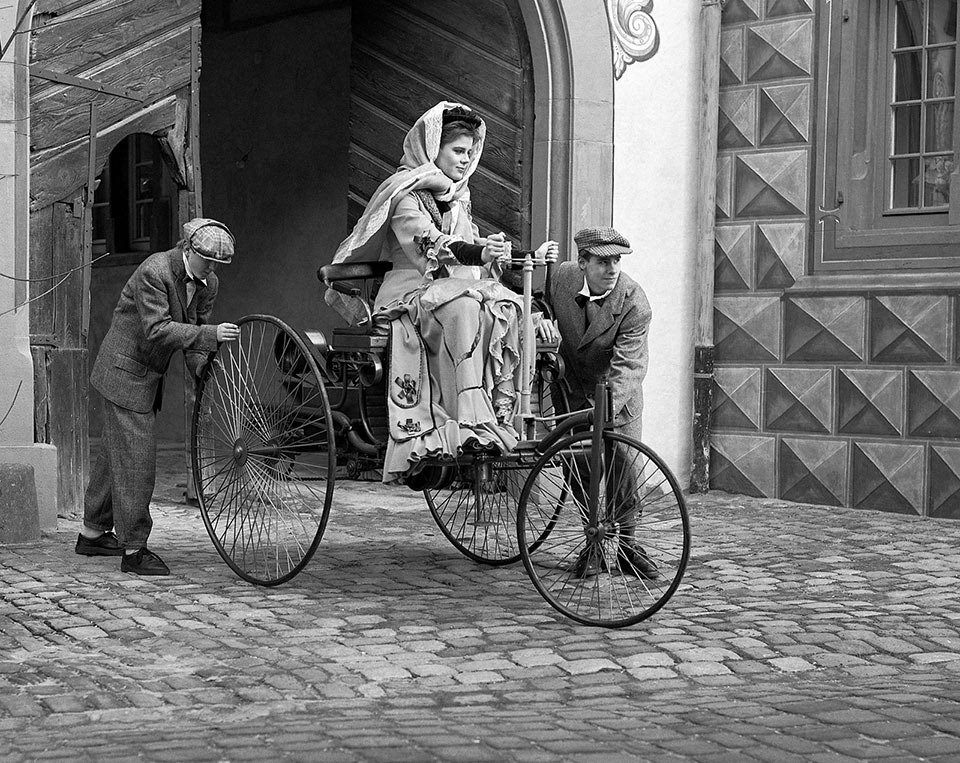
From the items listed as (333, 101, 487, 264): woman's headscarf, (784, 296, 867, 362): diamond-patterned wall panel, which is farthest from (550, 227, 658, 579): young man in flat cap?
(784, 296, 867, 362): diamond-patterned wall panel

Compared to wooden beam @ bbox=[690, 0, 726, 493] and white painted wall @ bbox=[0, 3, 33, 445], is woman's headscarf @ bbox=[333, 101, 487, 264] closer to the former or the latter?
white painted wall @ bbox=[0, 3, 33, 445]

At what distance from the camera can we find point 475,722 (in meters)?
4.32

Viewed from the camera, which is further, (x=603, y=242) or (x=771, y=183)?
(x=771, y=183)

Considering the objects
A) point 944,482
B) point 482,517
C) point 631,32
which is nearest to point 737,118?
point 631,32

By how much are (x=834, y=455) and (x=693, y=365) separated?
45.5 inches

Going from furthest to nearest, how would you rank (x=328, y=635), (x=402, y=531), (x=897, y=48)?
(x=897, y=48), (x=402, y=531), (x=328, y=635)

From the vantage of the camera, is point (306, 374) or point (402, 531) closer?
point (306, 374)

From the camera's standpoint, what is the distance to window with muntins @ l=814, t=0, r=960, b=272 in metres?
9.35

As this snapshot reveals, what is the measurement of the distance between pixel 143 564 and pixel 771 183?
5.15m

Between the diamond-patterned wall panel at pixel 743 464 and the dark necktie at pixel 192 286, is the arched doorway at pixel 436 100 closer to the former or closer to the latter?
the diamond-patterned wall panel at pixel 743 464

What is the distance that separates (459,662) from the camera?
5.13 metres

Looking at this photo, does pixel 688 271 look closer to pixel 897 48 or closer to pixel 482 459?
pixel 897 48

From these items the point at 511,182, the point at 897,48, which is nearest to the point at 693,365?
the point at 511,182

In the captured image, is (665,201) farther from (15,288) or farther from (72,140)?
(15,288)
